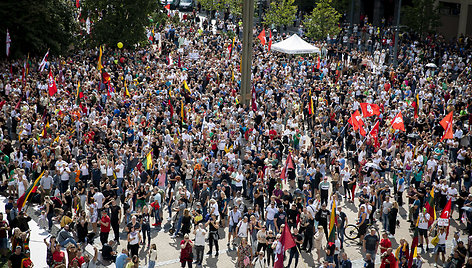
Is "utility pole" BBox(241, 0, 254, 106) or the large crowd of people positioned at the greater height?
"utility pole" BBox(241, 0, 254, 106)

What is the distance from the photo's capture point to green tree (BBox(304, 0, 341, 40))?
43.1 metres

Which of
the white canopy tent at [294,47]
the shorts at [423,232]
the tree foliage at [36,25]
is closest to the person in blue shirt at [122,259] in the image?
the shorts at [423,232]

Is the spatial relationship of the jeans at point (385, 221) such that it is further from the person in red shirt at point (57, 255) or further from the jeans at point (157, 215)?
the person in red shirt at point (57, 255)

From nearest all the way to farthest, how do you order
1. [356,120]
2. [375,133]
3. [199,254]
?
1. [199,254]
2. [375,133]
3. [356,120]

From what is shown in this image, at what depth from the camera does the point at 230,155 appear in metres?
21.2

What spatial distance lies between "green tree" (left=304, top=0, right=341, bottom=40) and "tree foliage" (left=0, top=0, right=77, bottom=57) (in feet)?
55.5

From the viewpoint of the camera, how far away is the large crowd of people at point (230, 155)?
16.4m

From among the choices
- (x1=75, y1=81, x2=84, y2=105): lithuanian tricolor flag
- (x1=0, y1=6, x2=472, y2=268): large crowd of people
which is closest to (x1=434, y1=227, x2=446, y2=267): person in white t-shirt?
(x1=0, y1=6, x2=472, y2=268): large crowd of people

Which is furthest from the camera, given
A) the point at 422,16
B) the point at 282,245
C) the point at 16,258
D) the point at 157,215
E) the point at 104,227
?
the point at 422,16

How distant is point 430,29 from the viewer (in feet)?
158

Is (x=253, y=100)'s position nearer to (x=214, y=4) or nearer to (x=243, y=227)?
(x=243, y=227)

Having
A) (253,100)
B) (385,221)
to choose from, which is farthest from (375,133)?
(253,100)

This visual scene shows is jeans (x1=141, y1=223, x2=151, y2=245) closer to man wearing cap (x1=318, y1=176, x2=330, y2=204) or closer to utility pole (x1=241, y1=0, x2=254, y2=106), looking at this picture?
man wearing cap (x1=318, y1=176, x2=330, y2=204)

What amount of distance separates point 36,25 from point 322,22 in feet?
64.2
